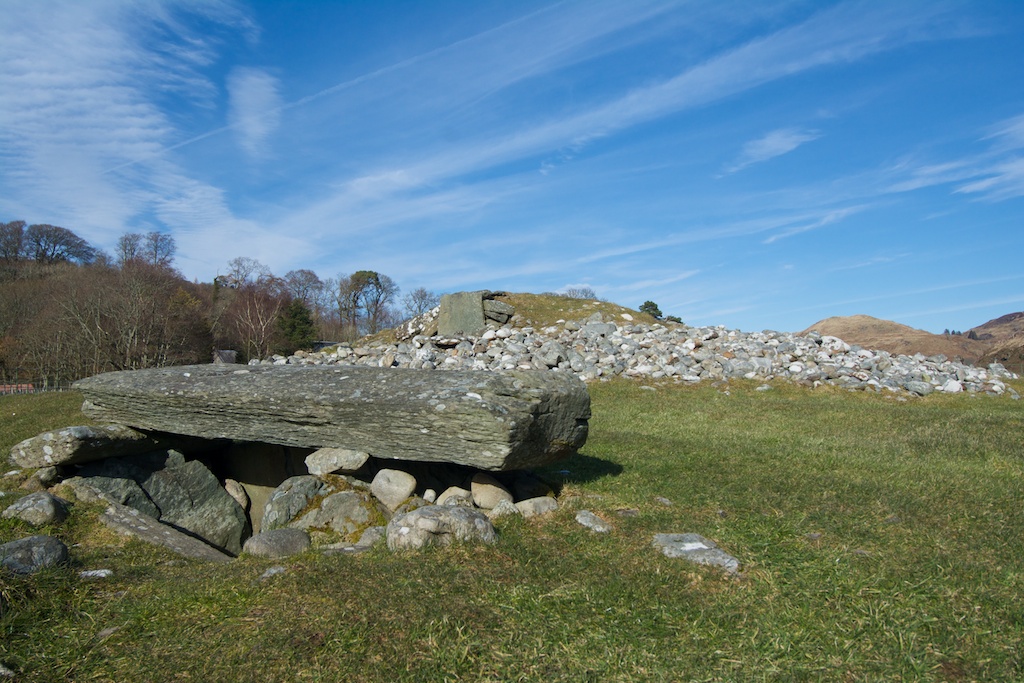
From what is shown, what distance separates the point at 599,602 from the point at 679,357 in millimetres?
17496

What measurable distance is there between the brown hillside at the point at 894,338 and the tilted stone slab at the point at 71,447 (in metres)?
33.0

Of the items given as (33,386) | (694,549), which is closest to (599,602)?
(694,549)

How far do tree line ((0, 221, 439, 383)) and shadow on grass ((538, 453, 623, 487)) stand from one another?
29.9 m

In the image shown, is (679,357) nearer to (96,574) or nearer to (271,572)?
(271,572)

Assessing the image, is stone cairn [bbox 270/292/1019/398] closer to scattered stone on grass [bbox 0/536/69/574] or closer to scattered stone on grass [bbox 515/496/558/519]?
scattered stone on grass [bbox 515/496/558/519]

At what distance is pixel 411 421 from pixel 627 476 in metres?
3.57

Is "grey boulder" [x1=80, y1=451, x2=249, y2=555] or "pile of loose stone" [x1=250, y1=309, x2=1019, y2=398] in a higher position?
"pile of loose stone" [x1=250, y1=309, x2=1019, y2=398]

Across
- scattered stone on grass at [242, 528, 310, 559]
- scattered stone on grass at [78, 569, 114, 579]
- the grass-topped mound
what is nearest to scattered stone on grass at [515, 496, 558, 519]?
scattered stone on grass at [242, 528, 310, 559]

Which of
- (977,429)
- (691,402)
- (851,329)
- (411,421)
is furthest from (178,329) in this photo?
(851,329)

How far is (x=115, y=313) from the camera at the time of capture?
35156 mm

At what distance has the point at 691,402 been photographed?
18172 mm

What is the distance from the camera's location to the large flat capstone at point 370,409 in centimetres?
769

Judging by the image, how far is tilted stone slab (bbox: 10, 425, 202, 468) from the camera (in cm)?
866

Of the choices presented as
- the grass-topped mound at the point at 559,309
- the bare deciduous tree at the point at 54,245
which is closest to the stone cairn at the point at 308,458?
the grass-topped mound at the point at 559,309
